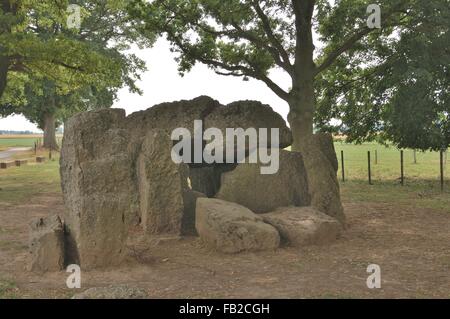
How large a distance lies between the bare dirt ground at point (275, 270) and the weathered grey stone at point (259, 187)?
134 centimetres

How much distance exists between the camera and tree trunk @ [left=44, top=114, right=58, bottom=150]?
42875mm

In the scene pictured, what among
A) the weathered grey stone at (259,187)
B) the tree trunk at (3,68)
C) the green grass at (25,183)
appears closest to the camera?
the weathered grey stone at (259,187)

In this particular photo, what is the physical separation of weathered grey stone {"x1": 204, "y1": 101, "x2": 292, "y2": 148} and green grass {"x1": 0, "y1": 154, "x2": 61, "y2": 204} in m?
7.49

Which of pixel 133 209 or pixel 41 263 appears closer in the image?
pixel 41 263

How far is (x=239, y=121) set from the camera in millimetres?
11891

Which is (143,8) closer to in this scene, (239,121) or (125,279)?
(239,121)

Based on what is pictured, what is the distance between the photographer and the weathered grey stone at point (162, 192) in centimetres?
1016

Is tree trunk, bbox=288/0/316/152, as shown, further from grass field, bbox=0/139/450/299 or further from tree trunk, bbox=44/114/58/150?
tree trunk, bbox=44/114/58/150

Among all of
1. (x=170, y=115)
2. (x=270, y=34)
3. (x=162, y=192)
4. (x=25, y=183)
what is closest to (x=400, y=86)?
(x=270, y=34)

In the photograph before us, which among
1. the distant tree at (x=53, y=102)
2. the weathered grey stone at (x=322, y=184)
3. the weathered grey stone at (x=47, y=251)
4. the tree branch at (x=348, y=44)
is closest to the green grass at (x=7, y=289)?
the weathered grey stone at (x=47, y=251)

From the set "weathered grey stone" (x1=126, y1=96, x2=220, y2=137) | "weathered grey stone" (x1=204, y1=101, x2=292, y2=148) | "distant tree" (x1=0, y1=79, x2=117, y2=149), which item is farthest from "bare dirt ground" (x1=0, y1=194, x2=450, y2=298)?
"distant tree" (x1=0, y1=79, x2=117, y2=149)

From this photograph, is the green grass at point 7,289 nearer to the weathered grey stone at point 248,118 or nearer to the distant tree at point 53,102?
the weathered grey stone at point 248,118
